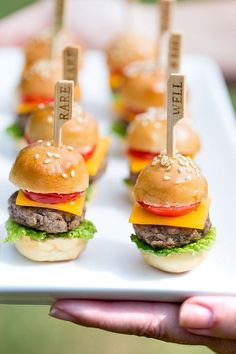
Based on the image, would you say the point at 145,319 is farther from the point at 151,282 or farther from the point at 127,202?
the point at 127,202

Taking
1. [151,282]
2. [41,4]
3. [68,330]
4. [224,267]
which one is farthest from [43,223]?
[41,4]

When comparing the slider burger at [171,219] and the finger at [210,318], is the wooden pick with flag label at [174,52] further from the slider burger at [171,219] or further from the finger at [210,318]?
the finger at [210,318]

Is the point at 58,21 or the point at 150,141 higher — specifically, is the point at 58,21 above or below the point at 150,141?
above

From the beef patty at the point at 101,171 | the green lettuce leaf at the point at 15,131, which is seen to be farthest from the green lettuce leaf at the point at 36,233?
the green lettuce leaf at the point at 15,131

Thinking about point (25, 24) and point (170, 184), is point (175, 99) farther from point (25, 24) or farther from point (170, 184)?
point (25, 24)

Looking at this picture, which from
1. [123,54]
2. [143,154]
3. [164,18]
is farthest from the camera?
[123,54]

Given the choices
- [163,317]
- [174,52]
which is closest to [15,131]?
[174,52]

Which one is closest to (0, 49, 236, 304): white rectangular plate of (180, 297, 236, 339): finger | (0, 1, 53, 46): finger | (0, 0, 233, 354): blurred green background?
(180, 297, 236, 339): finger
